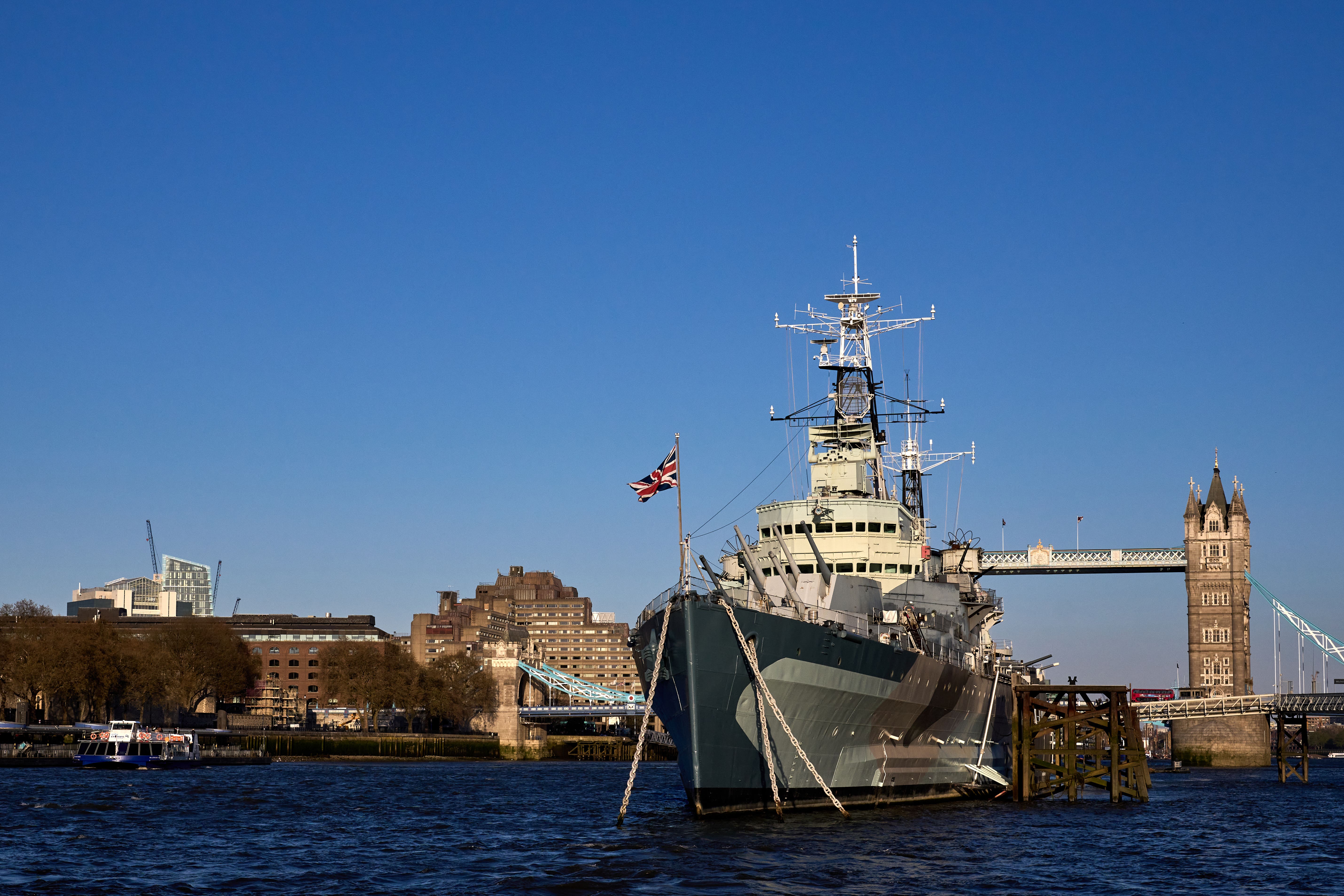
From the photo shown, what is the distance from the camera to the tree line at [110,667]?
354 ft

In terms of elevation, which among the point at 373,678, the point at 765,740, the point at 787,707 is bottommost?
the point at 373,678

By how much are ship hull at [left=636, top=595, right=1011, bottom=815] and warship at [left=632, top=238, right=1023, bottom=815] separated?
0.17ft

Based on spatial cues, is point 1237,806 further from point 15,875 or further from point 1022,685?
point 15,875

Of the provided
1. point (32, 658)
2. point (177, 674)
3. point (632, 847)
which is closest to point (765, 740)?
point (632, 847)

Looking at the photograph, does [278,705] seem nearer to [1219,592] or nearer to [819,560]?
[1219,592]

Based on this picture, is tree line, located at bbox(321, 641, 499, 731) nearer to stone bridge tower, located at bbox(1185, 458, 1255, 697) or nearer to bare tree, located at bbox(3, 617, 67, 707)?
bare tree, located at bbox(3, 617, 67, 707)

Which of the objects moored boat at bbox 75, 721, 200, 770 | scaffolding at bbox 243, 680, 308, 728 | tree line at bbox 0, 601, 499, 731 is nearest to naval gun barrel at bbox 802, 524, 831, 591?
moored boat at bbox 75, 721, 200, 770

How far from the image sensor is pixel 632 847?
3450 cm

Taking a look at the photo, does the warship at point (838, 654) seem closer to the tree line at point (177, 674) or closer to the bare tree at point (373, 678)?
the tree line at point (177, 674)

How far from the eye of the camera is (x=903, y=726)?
1699 inches

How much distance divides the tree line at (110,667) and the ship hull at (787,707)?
81.2 m

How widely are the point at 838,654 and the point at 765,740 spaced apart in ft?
11.3

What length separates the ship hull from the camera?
118ft

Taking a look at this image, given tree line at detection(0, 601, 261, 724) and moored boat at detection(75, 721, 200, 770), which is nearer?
moored boat at detection(75, 721, 200, 770)
